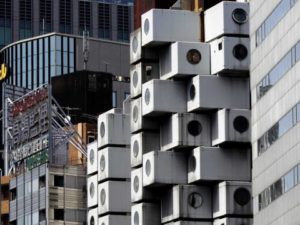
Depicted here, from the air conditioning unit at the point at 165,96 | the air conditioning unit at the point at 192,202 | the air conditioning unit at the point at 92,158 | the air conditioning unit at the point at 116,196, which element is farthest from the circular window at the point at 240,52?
the air conditioning unit at the point at 92,158

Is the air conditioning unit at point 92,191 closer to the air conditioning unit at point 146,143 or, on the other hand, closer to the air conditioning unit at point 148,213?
the air conditioning unit at point 146,143

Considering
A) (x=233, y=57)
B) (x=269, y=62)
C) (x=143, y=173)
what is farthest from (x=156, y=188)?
(x=269, y=62)

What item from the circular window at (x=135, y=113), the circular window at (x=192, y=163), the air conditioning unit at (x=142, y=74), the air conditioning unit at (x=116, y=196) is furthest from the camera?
the air conditioning unit at (x=116, y=196)

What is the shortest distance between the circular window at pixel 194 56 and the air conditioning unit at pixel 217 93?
1807 millimetres

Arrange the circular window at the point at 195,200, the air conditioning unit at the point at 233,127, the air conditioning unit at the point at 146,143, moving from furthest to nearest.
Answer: the air conditioning unit at the point at 146,143
the circular window at the point at 195,200
the air conditioning unit at the point at 233,127

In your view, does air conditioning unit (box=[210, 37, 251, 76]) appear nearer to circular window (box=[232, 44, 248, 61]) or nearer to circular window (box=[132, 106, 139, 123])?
circular window (box=[232, 44, 248, 61])

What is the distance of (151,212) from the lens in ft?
552

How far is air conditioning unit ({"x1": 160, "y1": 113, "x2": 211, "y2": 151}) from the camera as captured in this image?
163m

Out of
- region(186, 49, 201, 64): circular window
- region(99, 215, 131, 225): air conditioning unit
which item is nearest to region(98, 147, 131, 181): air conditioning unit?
region(99, 215, 131, 225): air conditioning unit

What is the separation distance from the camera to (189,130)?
164 meters

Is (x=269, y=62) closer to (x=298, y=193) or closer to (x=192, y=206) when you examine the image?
(x=298, y=193)

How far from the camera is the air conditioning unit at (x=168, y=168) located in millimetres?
164375

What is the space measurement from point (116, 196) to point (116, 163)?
10.4 ft

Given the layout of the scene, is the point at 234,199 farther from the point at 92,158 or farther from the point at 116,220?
the point at 92,158
